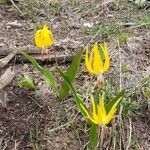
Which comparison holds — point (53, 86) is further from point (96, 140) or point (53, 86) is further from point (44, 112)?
point (96, 140)

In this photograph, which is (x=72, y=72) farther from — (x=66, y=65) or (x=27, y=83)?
(x=66, y=65)

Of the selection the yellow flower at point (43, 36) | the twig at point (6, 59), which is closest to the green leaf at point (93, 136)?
the yellow flower at point (43, 36)

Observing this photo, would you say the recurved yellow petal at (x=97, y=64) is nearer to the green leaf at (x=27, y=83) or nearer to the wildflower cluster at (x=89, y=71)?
the wildflower cluster at (x=89, y=71)

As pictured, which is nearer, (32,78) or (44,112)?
(44,112)

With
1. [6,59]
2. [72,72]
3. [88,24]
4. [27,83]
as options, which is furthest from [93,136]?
[88,24]

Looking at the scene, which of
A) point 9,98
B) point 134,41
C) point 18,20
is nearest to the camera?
point 9,98

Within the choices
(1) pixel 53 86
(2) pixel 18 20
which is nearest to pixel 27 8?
(2) pixel 18 20
